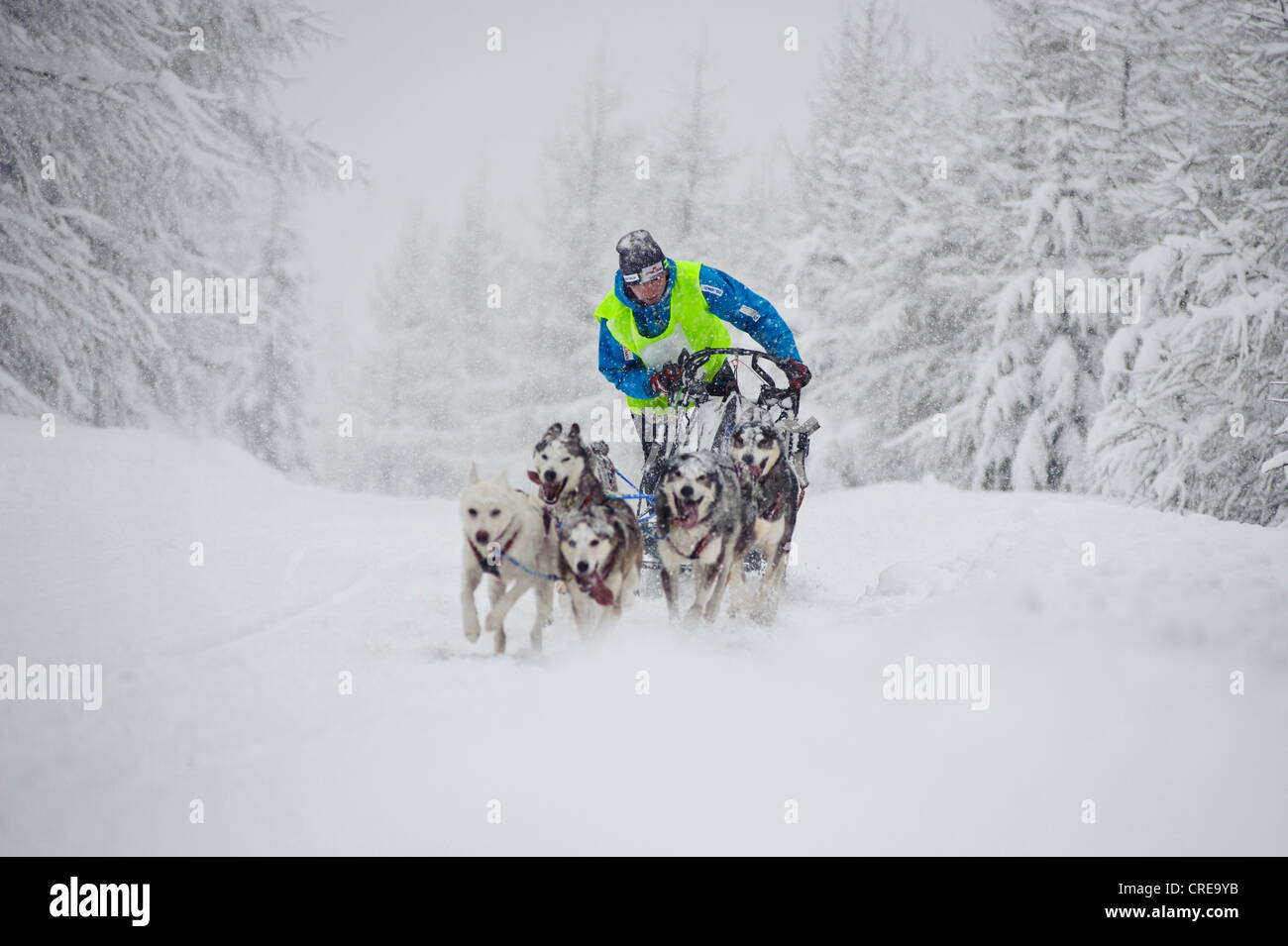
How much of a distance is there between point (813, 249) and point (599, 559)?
13.2 meters

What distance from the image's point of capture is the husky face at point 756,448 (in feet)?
16.1

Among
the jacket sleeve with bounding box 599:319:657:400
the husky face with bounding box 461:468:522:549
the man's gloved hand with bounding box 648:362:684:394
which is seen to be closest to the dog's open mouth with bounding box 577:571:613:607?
the husky face with bounding box 461:468:522:549

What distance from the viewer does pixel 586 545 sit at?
3.88m

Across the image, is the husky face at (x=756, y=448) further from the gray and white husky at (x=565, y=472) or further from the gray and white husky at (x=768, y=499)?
the gray and white husky at (x=565, y=472)

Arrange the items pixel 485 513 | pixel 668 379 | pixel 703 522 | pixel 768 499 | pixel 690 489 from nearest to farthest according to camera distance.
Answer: pixel 485 513, pixel 690 489, pixel 703 522, pixel 768 499, pixel 668 379

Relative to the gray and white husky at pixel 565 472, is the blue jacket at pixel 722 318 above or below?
above

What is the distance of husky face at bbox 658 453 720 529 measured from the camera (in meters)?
4.24

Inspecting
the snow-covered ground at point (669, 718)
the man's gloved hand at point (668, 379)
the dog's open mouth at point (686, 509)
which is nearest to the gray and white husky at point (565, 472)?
the dog's open mouth at point (686, 509)

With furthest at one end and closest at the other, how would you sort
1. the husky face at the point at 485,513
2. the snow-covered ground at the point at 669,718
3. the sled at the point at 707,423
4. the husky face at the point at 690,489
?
the sled at the point at 707,423 < the husky face at the point at 690,489 < the husky face at the point at 485,513 < the snow-covered ground at the point at 669,718

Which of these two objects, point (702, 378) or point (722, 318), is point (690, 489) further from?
point (722, 318)

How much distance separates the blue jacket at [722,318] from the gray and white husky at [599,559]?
53.0 inches

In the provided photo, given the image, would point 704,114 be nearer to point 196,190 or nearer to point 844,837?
point 196,190

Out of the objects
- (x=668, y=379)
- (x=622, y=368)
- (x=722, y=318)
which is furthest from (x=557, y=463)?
(x=722, y=318)

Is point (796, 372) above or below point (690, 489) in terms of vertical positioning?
above
